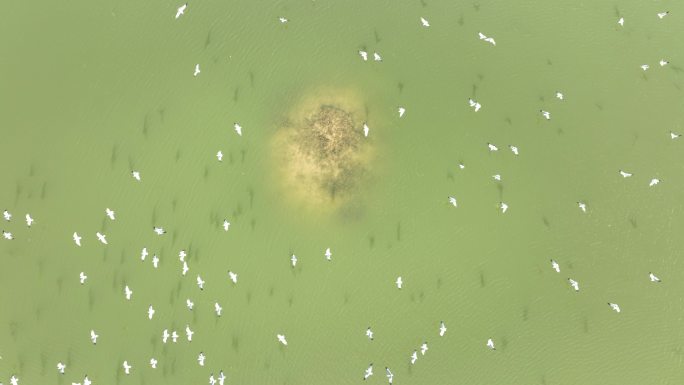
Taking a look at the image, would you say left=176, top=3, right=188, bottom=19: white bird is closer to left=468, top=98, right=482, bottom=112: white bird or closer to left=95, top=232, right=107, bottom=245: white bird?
left=95, top=232, right=107, bottom=245: white bird

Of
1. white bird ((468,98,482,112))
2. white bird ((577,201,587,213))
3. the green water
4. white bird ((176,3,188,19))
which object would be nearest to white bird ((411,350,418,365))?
the green water

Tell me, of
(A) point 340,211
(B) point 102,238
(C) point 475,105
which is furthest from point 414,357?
(B) point 102,238

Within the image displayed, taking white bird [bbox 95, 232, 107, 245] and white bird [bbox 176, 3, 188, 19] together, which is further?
white bird [bbox 176, 3, 188, 19]

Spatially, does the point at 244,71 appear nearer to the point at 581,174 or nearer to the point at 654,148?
the point at 581,174

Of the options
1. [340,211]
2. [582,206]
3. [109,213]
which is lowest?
[109,213]

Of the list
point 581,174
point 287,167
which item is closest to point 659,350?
point 581,174

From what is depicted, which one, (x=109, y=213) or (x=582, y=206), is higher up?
(x=582, y=206)

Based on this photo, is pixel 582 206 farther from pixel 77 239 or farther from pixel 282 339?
pixel 77 239

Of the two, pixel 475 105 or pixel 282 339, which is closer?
pixel 282 339

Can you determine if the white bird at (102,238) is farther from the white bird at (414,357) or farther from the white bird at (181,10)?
the white bird at (414,357)
